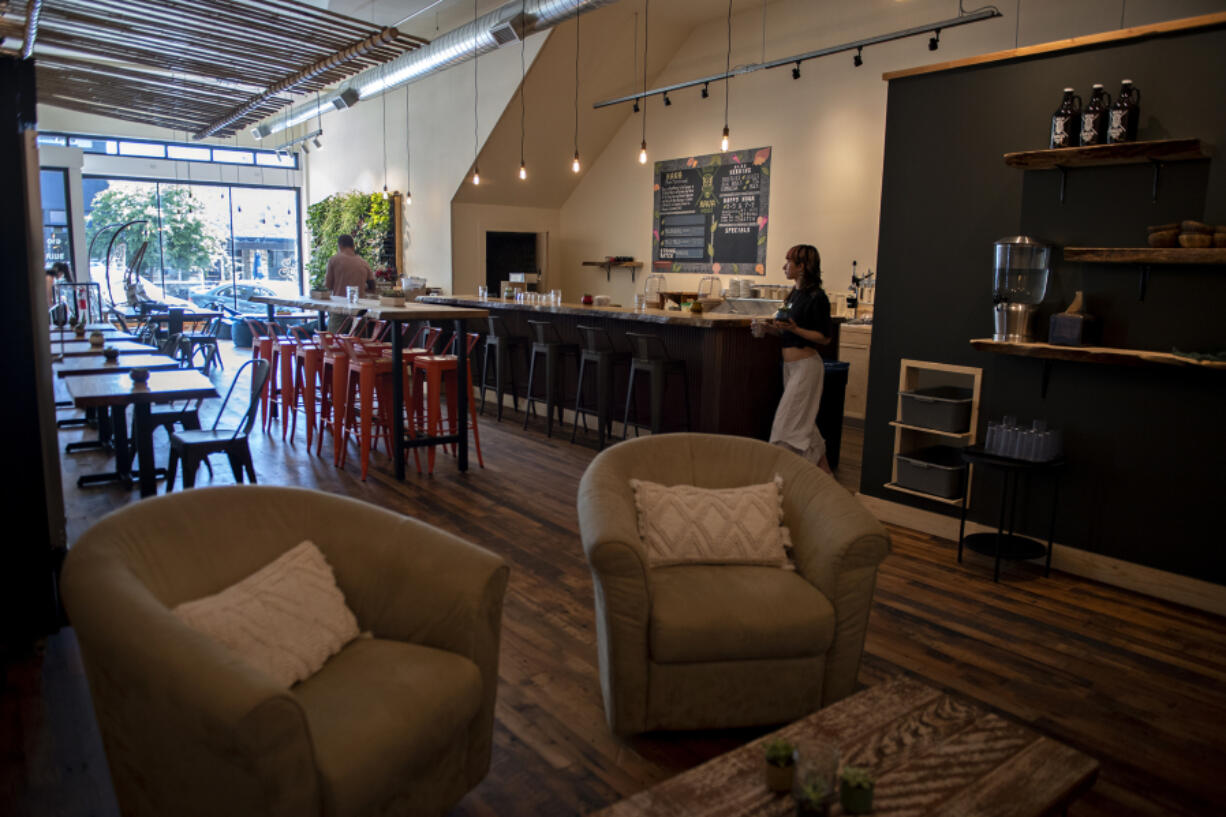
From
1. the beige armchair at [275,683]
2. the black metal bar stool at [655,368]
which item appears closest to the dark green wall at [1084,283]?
the black metal bar stool at [655,368]

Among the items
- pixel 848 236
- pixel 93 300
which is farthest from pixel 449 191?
pixel 848 236

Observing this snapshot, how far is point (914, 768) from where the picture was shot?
1.80m

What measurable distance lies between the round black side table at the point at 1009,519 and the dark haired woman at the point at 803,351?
1.28 metres

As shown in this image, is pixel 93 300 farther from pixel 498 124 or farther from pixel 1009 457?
pixel 1009 457

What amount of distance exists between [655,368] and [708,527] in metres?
3.48

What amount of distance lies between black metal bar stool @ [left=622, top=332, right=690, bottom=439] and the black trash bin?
1021 mm

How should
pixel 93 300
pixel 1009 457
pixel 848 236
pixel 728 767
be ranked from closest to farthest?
1. pixel 728 767
2. pixel 1009 457
3. pixel 848 236
4. pixel 93 300

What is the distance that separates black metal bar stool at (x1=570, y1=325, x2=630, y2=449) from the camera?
671 cm

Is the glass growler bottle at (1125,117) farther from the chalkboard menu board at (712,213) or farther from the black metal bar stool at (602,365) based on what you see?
the chalkboard menu board at (712,213)

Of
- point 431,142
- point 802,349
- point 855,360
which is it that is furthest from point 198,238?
point 802,349

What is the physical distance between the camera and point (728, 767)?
71.1 inches

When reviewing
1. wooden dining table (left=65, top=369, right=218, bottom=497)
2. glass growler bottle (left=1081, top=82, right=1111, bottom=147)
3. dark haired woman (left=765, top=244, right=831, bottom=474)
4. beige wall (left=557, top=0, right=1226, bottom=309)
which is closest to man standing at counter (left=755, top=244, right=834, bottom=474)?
dark haired woman (left=765, top=244, right=831, bottom=474)

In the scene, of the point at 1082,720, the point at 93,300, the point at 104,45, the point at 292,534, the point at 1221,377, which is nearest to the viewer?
the point at 292,534

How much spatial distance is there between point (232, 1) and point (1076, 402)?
20.5 ft
